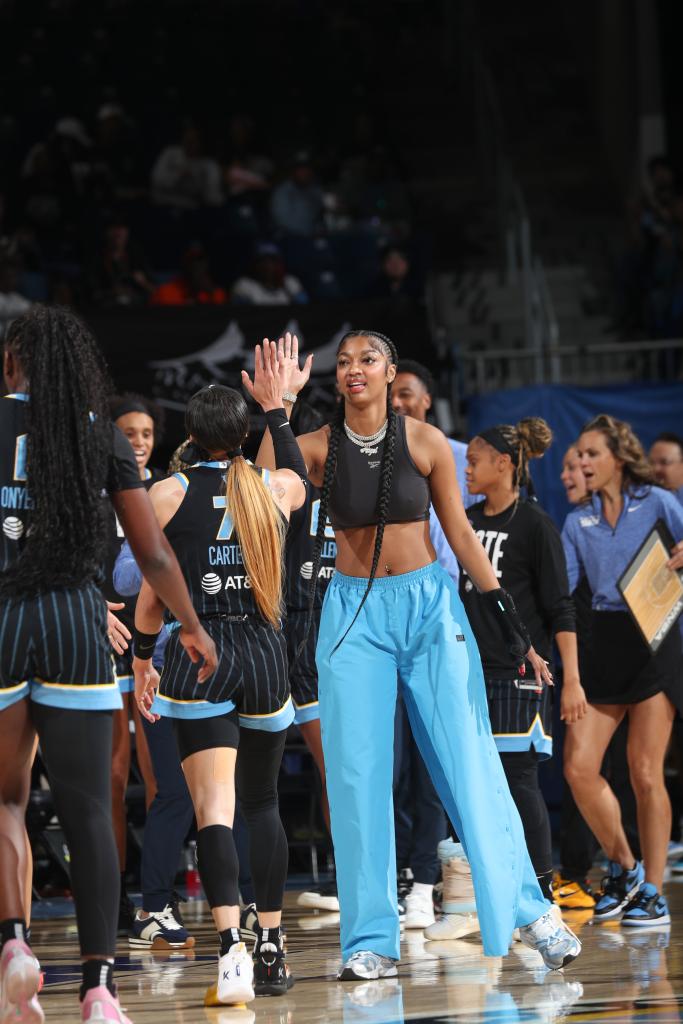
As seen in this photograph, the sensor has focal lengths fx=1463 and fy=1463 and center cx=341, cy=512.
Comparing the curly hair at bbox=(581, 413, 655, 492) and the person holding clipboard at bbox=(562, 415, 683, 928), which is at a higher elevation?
the curly hair at bbox=(581, 413, 655, 492)

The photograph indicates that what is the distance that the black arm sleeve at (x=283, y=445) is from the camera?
433 centimetres

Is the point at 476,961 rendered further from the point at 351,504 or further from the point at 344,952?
the point at 351,504

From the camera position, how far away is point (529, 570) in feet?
18.2

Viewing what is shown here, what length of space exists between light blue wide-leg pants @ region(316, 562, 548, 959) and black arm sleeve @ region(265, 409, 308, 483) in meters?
0.38

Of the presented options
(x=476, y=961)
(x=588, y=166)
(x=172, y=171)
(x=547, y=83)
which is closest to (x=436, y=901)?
(x=476, y=961)

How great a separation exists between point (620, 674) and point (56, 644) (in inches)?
119

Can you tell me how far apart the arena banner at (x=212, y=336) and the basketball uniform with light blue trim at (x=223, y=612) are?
473 centimetres

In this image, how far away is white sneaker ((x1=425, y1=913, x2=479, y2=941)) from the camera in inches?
201

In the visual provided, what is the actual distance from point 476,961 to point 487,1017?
42.7 inches

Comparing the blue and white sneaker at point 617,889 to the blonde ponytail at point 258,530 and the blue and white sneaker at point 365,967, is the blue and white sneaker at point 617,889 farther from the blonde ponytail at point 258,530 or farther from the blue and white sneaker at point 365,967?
the blonde ponytail at point 258,530

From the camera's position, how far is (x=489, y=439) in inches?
218

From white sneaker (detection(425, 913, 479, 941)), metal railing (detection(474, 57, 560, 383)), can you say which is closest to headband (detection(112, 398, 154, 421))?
white sneaker (detection(425, 913, 479, 941))

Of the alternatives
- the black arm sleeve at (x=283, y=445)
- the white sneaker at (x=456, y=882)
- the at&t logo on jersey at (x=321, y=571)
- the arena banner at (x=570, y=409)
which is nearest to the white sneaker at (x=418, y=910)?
the white sneaker at (x=456, y=882)

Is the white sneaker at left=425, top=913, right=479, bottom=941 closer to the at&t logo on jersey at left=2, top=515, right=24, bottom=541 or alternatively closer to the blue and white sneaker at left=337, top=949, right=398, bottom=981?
the blue and white sneaker at left=337, top=949, right=398, bottom=981
